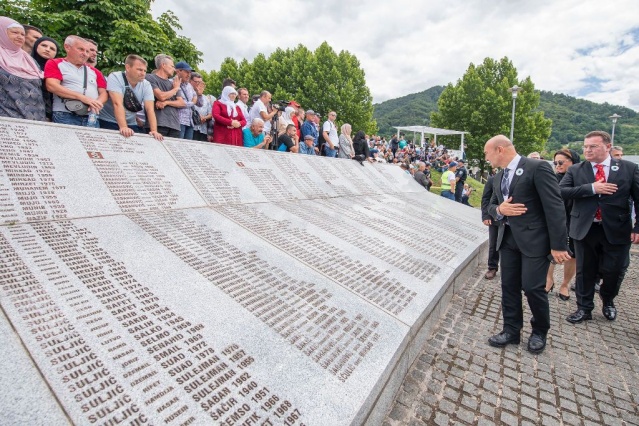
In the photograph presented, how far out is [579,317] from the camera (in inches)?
168

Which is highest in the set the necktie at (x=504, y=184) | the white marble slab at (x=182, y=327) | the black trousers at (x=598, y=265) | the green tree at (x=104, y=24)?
the green tree at (x=104, y=24)

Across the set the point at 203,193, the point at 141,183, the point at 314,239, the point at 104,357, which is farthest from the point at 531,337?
the point at 141,183

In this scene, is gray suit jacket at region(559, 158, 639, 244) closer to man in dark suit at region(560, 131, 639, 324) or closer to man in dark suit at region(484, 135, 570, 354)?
man in dark suit at region(560, 131, 639, 324)

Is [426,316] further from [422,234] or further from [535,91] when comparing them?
[535,91]

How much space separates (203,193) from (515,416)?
3924mm

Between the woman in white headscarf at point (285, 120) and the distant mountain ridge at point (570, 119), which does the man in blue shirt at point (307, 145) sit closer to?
the woman in white headscarf at point (285, 120)

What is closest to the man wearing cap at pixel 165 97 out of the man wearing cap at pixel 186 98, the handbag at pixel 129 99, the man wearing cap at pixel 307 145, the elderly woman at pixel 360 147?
the man wearing cap at pixel 186 98

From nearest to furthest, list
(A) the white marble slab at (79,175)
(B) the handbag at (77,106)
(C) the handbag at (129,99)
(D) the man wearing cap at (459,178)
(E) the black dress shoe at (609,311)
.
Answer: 1. (A) the white marble slab at (79,175)
2. (B) the handbag at (77,106)
3. (E) the black dress shoe at (609,311)
4. (C) the handbag at (129,99)
5. (D) the man wearing cap at (459,178)

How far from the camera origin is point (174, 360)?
1816 millimetres

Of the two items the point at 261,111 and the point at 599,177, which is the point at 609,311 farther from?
the point at 261,111

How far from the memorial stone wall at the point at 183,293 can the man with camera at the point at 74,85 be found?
0.66 meters

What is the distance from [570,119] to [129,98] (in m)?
109

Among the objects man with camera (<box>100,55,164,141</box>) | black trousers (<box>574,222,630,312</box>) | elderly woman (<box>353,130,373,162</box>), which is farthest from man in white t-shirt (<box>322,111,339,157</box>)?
black trousers (<box>574,222,630,312</box>)

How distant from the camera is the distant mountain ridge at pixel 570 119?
77812mm
